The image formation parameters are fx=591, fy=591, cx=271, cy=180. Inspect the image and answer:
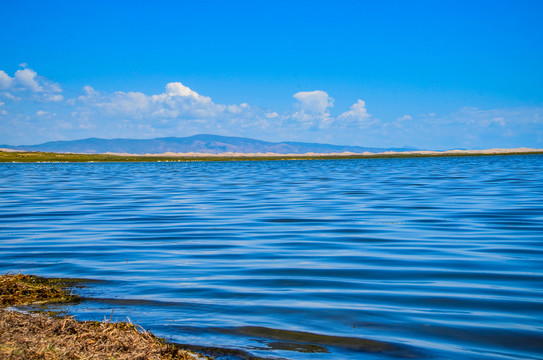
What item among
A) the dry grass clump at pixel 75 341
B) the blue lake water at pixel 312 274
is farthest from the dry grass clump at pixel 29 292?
the dry grass clump at pixel 75 341

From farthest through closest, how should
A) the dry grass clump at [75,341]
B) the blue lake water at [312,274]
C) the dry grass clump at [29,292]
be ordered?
the dry grass clump at [29,292] → the blue lake water at [312,274] → the dry grass clump at [75,341]

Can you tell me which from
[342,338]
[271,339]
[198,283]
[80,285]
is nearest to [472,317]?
[342,338]

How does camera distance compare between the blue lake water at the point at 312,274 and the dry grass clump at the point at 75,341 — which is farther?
the blue lake water at the point at 312,274

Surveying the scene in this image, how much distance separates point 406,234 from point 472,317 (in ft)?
27.1

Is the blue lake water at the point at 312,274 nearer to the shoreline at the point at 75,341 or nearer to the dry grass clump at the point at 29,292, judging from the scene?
the dry grass clump at the point at 29,292

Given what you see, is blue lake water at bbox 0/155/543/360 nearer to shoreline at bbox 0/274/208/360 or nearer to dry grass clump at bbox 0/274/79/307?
dry grass clump at bbox 0/274/79/307

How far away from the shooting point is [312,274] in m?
11.1

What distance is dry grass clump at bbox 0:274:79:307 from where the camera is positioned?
899 cm

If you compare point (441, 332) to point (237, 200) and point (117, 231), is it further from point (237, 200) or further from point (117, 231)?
point (237, 200)

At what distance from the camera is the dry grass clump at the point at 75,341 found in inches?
222

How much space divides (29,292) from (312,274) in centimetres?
494

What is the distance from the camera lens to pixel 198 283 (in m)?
10.4

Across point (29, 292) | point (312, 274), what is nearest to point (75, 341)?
point (29, 292)

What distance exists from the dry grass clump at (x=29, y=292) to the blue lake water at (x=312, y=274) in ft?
1.39
